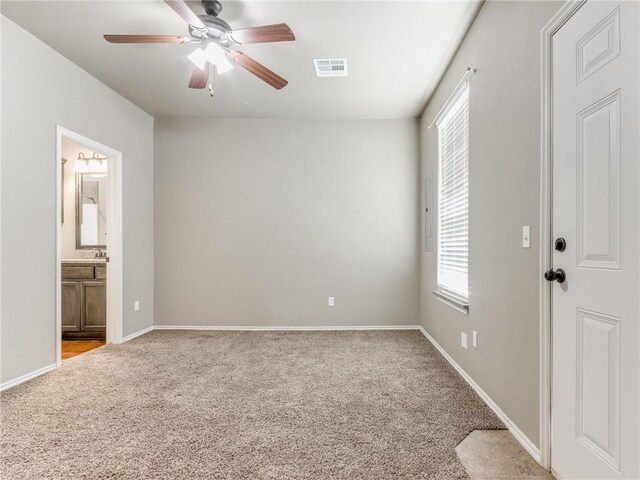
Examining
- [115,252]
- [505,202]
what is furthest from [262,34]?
[115,252]

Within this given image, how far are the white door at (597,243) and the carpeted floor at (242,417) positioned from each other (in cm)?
60

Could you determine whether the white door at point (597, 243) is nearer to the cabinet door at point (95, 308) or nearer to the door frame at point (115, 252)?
the door frame at point (115, 252)

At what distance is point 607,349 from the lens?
49.1 inches

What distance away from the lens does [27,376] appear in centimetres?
268

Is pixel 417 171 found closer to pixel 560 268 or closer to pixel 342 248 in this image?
pixel 342 248

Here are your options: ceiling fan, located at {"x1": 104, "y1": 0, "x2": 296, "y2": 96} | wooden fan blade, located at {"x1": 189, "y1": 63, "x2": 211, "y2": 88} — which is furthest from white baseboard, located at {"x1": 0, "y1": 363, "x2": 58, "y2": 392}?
wooden fan blade, located at {"x1": 189, "y1": 63, "x2": 211, "y2": 88}

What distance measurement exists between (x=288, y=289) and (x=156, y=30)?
3.04 m

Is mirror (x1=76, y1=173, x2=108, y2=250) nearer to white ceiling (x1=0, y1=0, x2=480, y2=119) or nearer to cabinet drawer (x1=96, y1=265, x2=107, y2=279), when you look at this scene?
cabinet drawer (x1=96, y1=265, x2=107, y2=279)

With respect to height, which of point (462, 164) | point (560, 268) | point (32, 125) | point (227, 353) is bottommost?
point (227, 353)

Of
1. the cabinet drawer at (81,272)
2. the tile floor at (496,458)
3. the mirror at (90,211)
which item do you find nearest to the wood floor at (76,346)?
the cabinet drawer at (81,272)

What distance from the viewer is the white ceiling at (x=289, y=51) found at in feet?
7.86

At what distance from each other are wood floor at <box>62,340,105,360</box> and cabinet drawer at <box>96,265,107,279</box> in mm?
764

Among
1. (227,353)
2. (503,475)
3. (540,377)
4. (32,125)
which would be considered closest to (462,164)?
(540,377)

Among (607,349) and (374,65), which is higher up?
(374,65)
